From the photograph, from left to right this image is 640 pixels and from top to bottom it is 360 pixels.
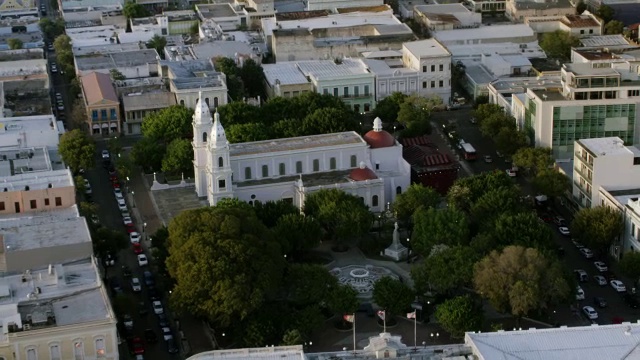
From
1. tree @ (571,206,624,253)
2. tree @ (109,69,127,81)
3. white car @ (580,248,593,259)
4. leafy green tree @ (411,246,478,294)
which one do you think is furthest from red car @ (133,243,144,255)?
tree @ (109,69,127,81)

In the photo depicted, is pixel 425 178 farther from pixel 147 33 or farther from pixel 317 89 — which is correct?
pixel 147 33

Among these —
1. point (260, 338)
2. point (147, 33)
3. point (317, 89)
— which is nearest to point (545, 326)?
point (260, 338)

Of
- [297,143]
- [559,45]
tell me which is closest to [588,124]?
[297,143]

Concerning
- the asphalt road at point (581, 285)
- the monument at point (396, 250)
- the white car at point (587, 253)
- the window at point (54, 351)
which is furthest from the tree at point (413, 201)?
the window at point (54, 351)

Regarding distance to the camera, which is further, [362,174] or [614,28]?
[614,28]

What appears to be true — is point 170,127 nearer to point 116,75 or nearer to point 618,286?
point 116,75
